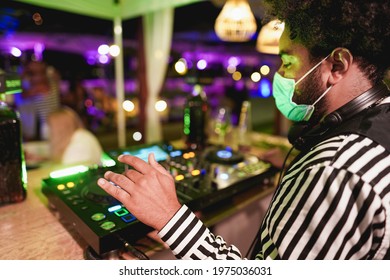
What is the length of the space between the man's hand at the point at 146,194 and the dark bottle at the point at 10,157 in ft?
1.53

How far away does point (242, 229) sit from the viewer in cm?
133

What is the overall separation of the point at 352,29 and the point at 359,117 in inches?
7.9

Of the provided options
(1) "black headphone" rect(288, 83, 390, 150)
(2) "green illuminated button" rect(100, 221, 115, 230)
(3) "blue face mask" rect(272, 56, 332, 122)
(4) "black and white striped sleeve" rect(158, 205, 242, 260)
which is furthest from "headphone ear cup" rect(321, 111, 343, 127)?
(2) "green illuminated button" rect(100, 221, 115, 230)

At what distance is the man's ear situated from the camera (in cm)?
63

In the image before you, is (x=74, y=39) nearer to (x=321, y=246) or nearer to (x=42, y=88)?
(x=42, y=88)

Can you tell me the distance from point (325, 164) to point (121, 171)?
640 mm

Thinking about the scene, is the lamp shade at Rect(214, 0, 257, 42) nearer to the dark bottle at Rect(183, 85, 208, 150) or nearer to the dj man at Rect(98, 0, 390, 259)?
the dark bottle at Rect(183, 85, 208, 150)

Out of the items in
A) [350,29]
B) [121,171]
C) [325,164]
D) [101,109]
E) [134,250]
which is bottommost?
[101,109]

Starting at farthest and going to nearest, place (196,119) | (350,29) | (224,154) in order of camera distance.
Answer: (196,119), (224,154), (350,29)

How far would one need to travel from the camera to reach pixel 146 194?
63 centimetres

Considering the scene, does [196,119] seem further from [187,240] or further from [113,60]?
[113,60]

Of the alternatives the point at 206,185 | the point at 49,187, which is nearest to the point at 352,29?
the point at 206,185

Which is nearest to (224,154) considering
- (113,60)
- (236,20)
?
(236,20)

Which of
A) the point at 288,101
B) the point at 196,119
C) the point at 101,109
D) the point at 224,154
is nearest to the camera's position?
the point at 288,101
